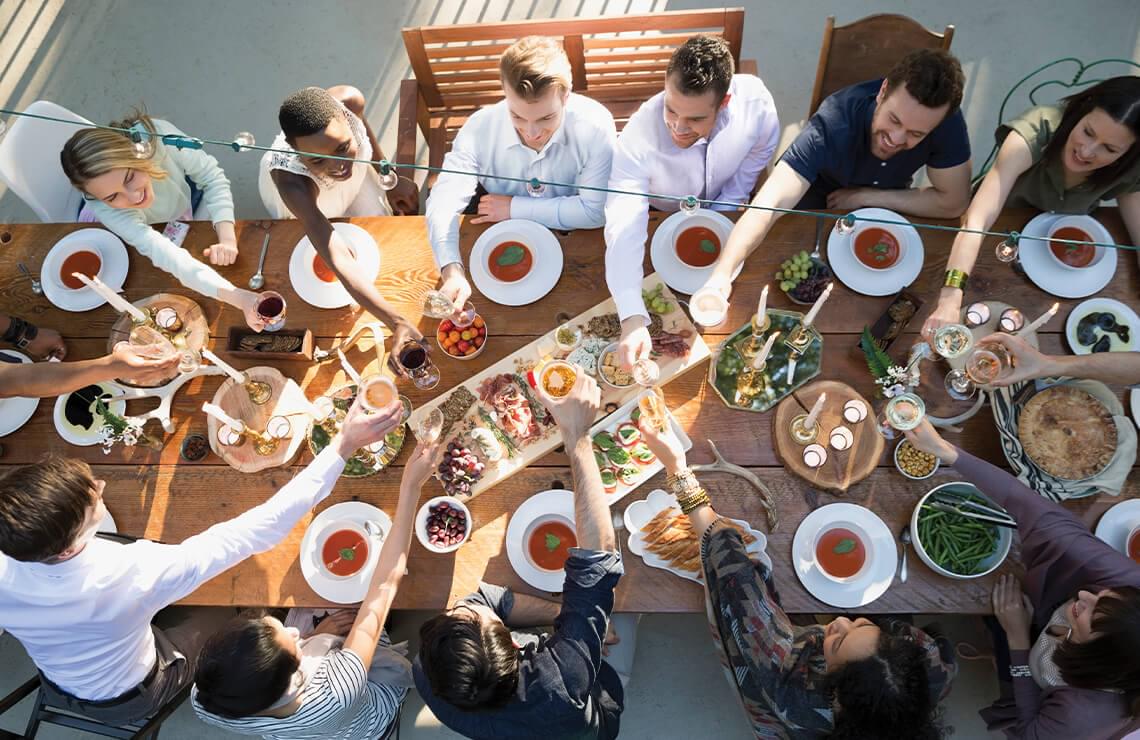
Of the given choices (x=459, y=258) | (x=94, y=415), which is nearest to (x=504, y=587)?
(x=459, y=258)

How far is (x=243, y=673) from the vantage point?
2018mm

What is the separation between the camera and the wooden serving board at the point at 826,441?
2430mm

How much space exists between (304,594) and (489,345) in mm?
1136

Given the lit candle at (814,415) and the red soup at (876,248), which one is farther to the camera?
the red soup at (876,248)

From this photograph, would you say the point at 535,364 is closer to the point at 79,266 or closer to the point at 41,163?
the point at 79,266

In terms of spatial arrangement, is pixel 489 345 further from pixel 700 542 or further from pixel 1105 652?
pixel 1105 652

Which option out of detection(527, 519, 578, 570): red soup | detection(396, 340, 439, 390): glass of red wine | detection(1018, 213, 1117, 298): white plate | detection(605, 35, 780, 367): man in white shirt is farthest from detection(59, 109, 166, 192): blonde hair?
detection(1018, 213, 1117, 298): white plate

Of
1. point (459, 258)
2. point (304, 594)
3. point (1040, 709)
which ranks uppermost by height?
point (459, 258)

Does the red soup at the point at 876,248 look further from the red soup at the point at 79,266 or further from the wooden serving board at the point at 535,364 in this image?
the red soup at the point at 79,266

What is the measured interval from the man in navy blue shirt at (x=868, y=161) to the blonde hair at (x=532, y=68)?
0.89 m

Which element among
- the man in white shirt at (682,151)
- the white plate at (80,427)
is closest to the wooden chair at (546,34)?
the man in white shirt at (682,151)

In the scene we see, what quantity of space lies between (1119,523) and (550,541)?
196 cm

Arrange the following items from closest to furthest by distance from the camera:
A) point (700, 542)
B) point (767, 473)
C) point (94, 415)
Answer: point (700, 542) < point (767, 473) < point (94, 415)

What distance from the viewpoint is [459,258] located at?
9.12 ft
